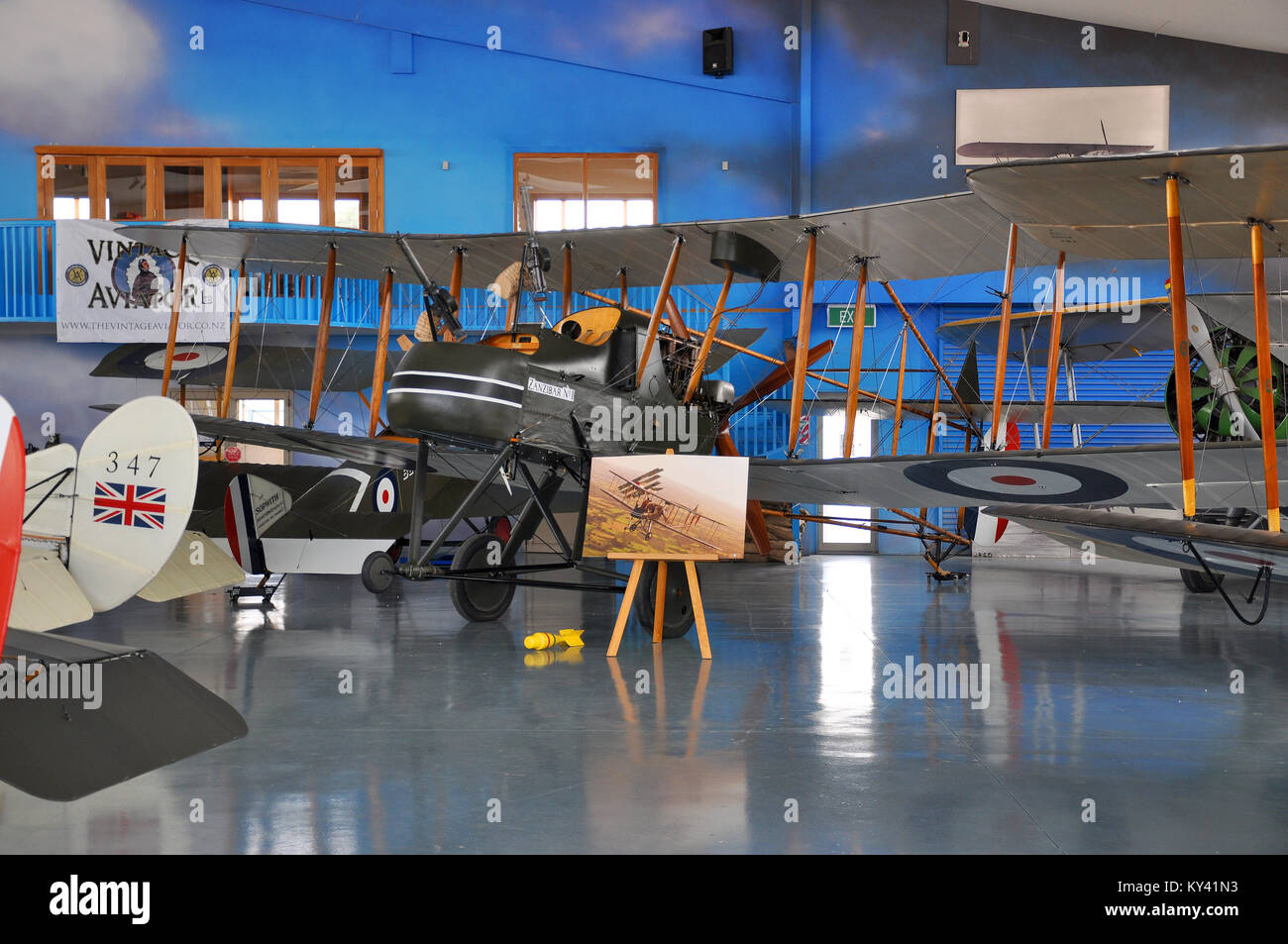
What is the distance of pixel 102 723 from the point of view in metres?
2.59

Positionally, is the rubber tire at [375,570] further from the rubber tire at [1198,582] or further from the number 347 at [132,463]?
the rubber tire at [1198,582]

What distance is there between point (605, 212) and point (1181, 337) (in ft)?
40.0

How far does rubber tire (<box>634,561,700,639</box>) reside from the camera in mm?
7699

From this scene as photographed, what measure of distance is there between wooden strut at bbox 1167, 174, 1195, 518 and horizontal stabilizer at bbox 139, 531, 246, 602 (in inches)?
263

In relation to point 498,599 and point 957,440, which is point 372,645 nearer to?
point 498,599

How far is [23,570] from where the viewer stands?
17.0ft

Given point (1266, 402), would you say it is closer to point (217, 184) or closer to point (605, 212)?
point (605, 212)

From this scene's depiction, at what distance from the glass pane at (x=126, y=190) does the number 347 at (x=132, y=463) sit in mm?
11563

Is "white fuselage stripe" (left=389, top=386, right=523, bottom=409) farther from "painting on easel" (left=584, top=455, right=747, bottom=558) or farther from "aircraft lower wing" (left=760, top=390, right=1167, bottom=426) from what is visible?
"aircraft lower wing" (left=760, top=390, right=1167, bottom=426)

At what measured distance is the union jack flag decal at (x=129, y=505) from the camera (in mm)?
Result: 5211

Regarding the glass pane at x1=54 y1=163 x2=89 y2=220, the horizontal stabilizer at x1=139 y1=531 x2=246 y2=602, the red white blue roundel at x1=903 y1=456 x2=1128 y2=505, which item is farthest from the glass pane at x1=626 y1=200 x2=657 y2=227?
the red white blue roundel at x1=903 y1=456 x2=1128 y2=505

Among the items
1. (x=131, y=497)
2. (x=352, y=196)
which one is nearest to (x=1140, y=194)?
(x=131, y=497)
